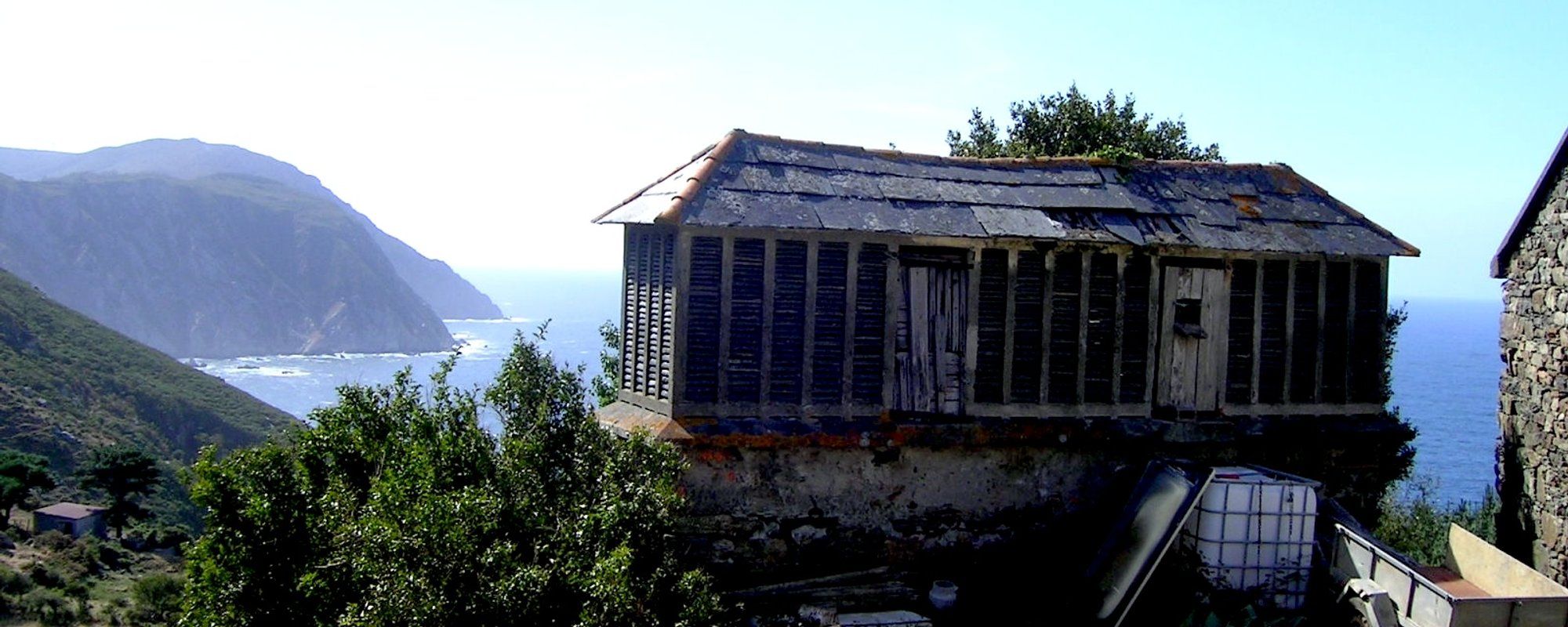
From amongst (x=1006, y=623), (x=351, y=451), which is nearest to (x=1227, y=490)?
(x=1006, y=623)

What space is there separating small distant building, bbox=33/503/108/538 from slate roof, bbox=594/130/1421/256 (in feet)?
122

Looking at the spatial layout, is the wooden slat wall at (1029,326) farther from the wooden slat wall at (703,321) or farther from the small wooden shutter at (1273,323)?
the wooden slat wall at (703,321)

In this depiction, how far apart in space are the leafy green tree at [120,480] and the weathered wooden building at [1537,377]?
143ft

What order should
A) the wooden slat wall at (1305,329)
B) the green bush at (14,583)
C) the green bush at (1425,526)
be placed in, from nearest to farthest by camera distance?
the wooden slat wall at (1305,329) < the green bush at (1425,526) < the green bush at (14,583)

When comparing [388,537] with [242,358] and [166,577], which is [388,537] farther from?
[242,358]

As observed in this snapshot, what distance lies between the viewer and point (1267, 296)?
1281 centimetres

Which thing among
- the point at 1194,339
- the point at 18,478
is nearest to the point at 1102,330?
the point at 1194,339

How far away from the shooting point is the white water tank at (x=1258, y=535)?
11.2 m

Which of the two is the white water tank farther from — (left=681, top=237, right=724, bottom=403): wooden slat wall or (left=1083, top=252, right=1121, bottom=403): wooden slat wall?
(left=681, top=237, right=724, bottom=403): wooden slat wall

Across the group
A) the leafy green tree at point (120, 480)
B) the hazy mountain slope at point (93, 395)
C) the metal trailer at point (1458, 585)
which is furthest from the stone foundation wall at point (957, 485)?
the hazy mountain slope at point (93, 395)

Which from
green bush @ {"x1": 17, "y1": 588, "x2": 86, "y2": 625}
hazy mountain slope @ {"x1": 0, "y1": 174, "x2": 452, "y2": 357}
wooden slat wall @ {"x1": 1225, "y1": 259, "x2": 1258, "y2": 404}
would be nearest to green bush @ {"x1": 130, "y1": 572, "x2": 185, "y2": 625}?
green bush @ {"x1": 17, "y1": 588, "x2": 86, "y2": 625}

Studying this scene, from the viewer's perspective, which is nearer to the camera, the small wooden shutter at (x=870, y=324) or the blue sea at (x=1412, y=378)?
the small wooden shutter at (x=870, y=324)

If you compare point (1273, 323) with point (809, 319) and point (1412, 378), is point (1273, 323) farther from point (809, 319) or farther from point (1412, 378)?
point (1412, 378)

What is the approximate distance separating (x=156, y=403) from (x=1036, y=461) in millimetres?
61088
